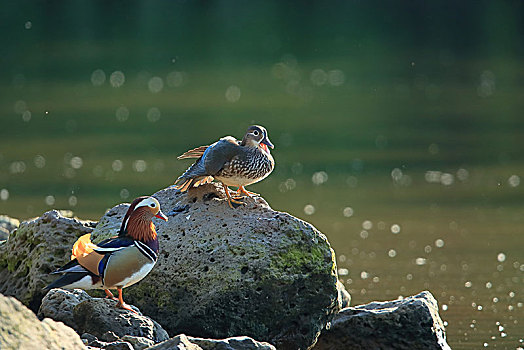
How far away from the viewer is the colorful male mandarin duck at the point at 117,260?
602 cm

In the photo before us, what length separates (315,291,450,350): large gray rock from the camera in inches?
268

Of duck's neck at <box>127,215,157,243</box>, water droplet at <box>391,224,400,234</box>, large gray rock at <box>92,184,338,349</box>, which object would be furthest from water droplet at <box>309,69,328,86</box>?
duck's neck at <box>127,215,157,243</box>

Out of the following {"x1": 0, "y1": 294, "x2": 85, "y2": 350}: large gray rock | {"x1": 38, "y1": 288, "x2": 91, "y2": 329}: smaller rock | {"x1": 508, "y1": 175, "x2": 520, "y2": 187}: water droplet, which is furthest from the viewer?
{"x1": 508, "y1": 175, "x2": 520, "y2": 187}: water droplet

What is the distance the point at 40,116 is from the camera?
64.9 feet

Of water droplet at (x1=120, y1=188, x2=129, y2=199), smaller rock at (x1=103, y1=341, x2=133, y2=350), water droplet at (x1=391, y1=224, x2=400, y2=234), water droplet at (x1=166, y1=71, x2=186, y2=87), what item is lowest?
water droplet at (x1=166, y1=71, x2=186, y2=87)

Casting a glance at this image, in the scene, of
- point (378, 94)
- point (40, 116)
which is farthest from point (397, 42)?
point (40, 116)

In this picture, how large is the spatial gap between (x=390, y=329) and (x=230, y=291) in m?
1.10

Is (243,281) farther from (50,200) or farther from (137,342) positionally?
(50,200)

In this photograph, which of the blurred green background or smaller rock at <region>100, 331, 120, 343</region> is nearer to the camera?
smaller rock at <region>100, 331, 120, 343</region>

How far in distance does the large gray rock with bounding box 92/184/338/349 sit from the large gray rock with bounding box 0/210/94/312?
59 centimetres

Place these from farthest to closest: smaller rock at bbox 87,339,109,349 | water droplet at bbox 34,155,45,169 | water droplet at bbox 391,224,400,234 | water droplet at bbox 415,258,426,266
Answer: water droplet at bbox 34,155,45,169 → water droplet at bbox 391,224,400,234 → water droplet at bbox 415,258,426,266 → smaller rock at bbox 87,339,109,349

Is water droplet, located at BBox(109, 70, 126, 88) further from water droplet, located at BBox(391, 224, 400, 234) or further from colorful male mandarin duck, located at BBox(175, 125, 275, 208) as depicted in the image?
colorful male mandarin duck, located at BBox(175, 125, 275, 208)

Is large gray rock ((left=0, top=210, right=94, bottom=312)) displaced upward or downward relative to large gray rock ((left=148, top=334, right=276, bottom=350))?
downward

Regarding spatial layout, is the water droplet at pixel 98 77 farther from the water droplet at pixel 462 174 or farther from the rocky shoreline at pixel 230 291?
the rocky shoreline at pixel 230 291
